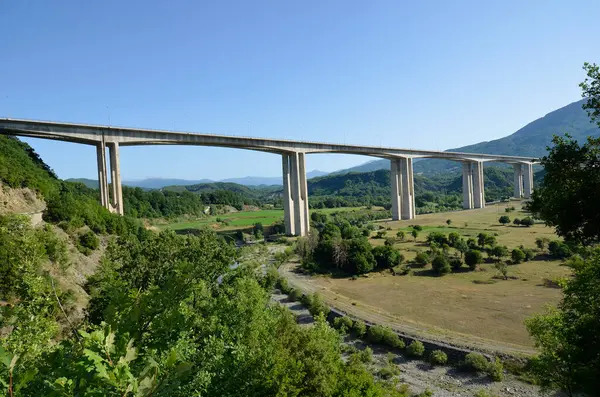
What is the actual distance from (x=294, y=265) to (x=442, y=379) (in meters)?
26.7

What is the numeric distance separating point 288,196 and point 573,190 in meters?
48.0

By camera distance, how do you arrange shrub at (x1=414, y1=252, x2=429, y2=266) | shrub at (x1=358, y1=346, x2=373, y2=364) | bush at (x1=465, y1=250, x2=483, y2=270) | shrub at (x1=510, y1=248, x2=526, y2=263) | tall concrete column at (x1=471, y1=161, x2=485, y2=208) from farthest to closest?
tall concrete column at (x1=471, y1=161, x2=485, y2=208) < shrub at (x1=414, y1=252, x2=429, y2=266) < shrub at (x1=510, y1=248, x2=526, y2=263) < bush at (x1=465, y1=250, x2=483, y2=270) < shrub at (x1=358, y1=346, x2=373, y2=364)

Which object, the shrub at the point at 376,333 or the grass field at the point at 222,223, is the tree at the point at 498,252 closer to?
the shrub at the point at 376,333

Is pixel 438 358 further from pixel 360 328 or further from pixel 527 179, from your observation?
pixel 527 179

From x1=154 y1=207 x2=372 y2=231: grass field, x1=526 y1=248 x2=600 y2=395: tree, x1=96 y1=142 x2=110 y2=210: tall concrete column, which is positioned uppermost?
x1=96 y1=142 x2=110 y2=210: tall concrete column

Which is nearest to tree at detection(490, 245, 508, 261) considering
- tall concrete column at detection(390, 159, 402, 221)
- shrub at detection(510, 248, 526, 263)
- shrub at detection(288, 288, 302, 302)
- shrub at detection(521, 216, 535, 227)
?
shrub at detection(510, 248, 526, 263)

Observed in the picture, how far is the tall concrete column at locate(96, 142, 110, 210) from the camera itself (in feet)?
122

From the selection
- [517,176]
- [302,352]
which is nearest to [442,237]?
[302,352]

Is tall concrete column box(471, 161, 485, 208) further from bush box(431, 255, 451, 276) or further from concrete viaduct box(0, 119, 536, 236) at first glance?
bush box(431, 255, 451, 276)

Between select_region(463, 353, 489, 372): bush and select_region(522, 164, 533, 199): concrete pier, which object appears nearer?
select_region(463, 353, 489, 372): bush

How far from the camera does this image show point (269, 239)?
56719mm

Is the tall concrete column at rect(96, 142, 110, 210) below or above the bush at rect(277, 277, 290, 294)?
above

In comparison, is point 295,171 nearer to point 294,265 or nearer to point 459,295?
point 294,265

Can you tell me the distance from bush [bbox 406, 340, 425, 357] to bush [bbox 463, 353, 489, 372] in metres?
2.27
